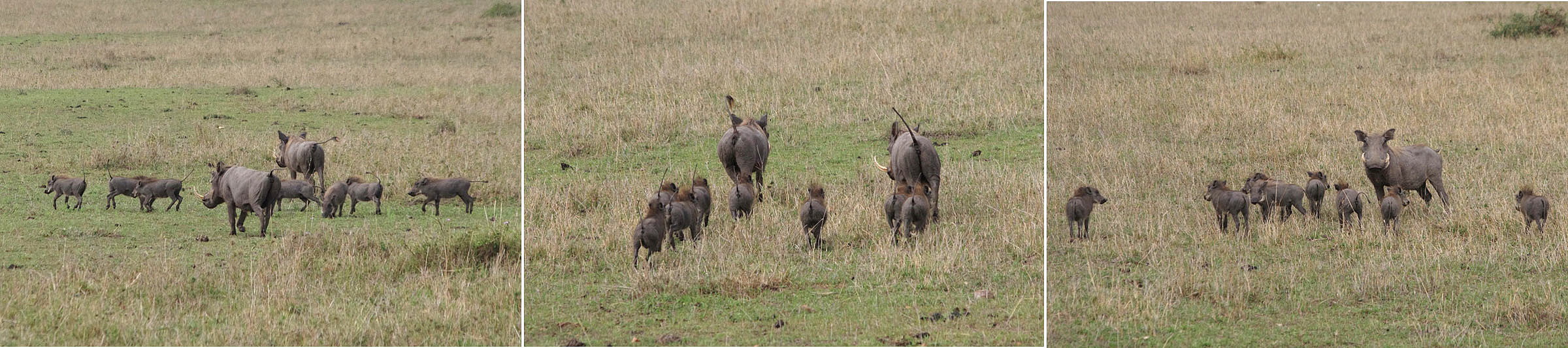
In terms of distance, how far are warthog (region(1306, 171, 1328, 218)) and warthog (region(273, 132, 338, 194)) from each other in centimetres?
863

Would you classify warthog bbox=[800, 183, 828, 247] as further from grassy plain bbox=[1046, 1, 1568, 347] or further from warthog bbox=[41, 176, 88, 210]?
warthog bbox=[41, 176, 88, 210]

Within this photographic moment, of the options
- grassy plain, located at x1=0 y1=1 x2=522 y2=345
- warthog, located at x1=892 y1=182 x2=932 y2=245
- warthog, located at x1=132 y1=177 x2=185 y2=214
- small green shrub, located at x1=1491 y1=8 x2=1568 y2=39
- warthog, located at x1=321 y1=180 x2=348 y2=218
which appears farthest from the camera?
small green shrub, located at x1=1491 y1=8 x2=1568 y2=39

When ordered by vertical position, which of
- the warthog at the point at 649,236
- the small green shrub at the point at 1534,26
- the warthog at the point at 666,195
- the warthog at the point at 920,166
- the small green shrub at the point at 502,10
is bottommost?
the warthog at the point at 649,236

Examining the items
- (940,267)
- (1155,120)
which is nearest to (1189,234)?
(940,267)

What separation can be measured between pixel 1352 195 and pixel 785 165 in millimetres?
4714

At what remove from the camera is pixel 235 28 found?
32.7 metres

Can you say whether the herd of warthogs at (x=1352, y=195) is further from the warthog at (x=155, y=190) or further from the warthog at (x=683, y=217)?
the warthog at (x=155, y=190)

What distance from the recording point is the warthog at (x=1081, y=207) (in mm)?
8773

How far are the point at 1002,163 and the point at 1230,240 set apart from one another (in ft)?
6.27

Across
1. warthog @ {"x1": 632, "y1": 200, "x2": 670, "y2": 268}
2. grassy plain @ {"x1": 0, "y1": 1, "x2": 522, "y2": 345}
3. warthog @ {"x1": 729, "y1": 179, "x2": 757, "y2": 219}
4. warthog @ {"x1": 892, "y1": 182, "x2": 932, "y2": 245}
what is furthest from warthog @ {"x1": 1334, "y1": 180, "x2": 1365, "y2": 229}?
grassy plain @ {"x1": 0, "y1": 1, "x2": 522, "y2": 345}

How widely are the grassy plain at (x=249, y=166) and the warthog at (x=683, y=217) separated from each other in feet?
2.94

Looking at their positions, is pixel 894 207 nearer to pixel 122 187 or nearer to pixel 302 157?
pixel 302 157

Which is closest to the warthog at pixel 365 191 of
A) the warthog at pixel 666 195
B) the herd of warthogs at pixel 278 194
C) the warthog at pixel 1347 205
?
the herd of warthogs at pixel 278 194

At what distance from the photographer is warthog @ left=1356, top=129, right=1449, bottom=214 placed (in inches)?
397
